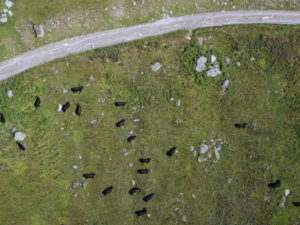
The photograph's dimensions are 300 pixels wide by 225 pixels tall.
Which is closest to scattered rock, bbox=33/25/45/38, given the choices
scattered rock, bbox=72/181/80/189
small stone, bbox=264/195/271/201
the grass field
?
A: the grass field

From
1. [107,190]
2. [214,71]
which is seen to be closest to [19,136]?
[107,190]

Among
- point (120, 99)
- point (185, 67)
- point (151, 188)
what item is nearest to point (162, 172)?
point (151, 188)

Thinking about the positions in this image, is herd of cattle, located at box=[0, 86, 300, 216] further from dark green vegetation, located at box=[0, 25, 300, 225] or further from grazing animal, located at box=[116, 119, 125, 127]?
dark green vegetation, located at box=[0, 25, 300, 225]

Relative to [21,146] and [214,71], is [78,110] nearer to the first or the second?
[21,146]

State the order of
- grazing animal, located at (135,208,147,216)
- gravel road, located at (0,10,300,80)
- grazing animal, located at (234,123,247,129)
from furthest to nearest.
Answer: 1. grazing animal, located at (234,123,247,129)
2. grazing animal, located at (135,208,147,216)
3. gravel road, located at (0,10,300,80)

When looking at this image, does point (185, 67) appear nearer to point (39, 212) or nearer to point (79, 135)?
point (79, 135)

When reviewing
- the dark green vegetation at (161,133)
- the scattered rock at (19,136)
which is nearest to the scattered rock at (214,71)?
the dark green vegetation at (161,133)
